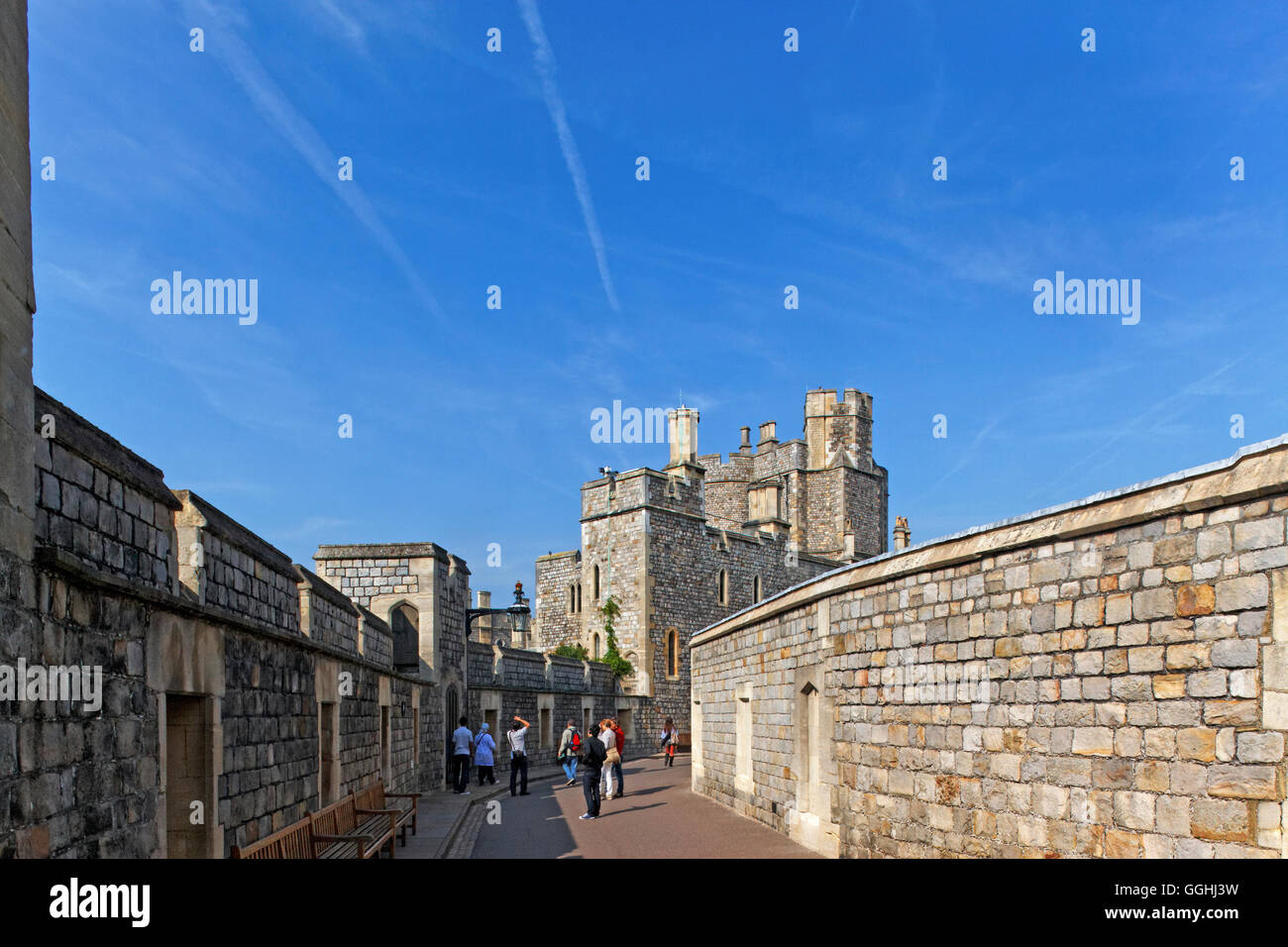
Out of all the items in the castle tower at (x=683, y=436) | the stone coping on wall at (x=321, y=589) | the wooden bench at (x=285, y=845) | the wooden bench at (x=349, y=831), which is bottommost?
the wooden bench at (x=349, y=831)

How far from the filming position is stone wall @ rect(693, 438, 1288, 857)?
5438mm

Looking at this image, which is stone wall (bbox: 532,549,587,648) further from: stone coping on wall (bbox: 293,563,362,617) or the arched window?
stone coping on wall (bbox: 293,563,362,617)

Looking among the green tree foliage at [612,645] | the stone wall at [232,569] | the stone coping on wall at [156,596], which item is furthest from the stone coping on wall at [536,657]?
the stone coping on wall at [156,596]

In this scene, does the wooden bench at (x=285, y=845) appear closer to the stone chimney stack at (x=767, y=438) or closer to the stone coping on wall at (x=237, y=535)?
the stone coping on wall at (x=237, y=535)

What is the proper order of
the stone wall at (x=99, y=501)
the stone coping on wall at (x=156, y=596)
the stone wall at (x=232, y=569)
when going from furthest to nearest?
the stone wall at (x=232, y=569), the stone wall at (x=99, y=501), the stone coping on wall at (x=156, y=596)

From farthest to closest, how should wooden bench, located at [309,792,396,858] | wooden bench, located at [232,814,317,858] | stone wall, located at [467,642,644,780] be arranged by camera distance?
stone wall, located at [467,642,644,780] → wooden bench, located at [309,792,396,858] → wooden bench, located at [232,814,317,858]

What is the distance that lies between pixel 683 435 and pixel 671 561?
5848 mm

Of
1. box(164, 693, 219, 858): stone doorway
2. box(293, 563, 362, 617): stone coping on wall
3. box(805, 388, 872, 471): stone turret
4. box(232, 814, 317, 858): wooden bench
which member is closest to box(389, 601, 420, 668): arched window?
box(293, 563, 362, 617): stone coping on wall

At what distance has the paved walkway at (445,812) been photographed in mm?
11484

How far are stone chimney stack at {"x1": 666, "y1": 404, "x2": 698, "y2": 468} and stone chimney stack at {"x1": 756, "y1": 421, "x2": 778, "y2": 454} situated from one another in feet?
40.5

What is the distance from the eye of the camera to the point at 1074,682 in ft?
22.4

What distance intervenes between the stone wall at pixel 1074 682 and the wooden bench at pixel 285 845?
200 inches

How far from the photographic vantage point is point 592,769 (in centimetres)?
1473
